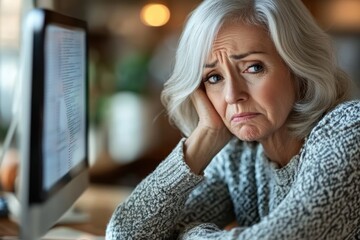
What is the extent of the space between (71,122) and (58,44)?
19 centimetres

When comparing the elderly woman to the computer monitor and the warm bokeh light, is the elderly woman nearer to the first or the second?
the computer monitor

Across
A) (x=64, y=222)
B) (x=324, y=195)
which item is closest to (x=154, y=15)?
(x=64, y=222)

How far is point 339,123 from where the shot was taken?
107 centimetres

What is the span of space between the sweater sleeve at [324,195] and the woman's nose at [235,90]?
15cm

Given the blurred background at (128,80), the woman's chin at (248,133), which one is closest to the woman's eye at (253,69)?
the woman's chin at (248,133)

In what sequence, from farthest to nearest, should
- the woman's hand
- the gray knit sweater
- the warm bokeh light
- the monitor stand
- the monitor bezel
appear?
1. the warm bokeh light
2. the monitor stand
3. the woman's hand
4. the gray knit sweater
5. the monitor bezel

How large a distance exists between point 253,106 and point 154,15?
2.67 metres

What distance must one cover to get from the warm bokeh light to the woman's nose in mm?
2577

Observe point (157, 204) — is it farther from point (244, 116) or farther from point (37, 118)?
point (37, 118)

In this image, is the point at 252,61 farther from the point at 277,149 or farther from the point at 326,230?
the point at 326,230

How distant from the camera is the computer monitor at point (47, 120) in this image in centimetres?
85

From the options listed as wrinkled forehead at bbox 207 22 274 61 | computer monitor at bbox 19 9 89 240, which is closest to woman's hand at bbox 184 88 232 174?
wrinkled forehead at bbox 207 22 274 61

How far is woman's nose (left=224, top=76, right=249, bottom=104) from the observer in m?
1.12

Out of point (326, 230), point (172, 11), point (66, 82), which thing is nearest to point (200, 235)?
point (326, 230)
